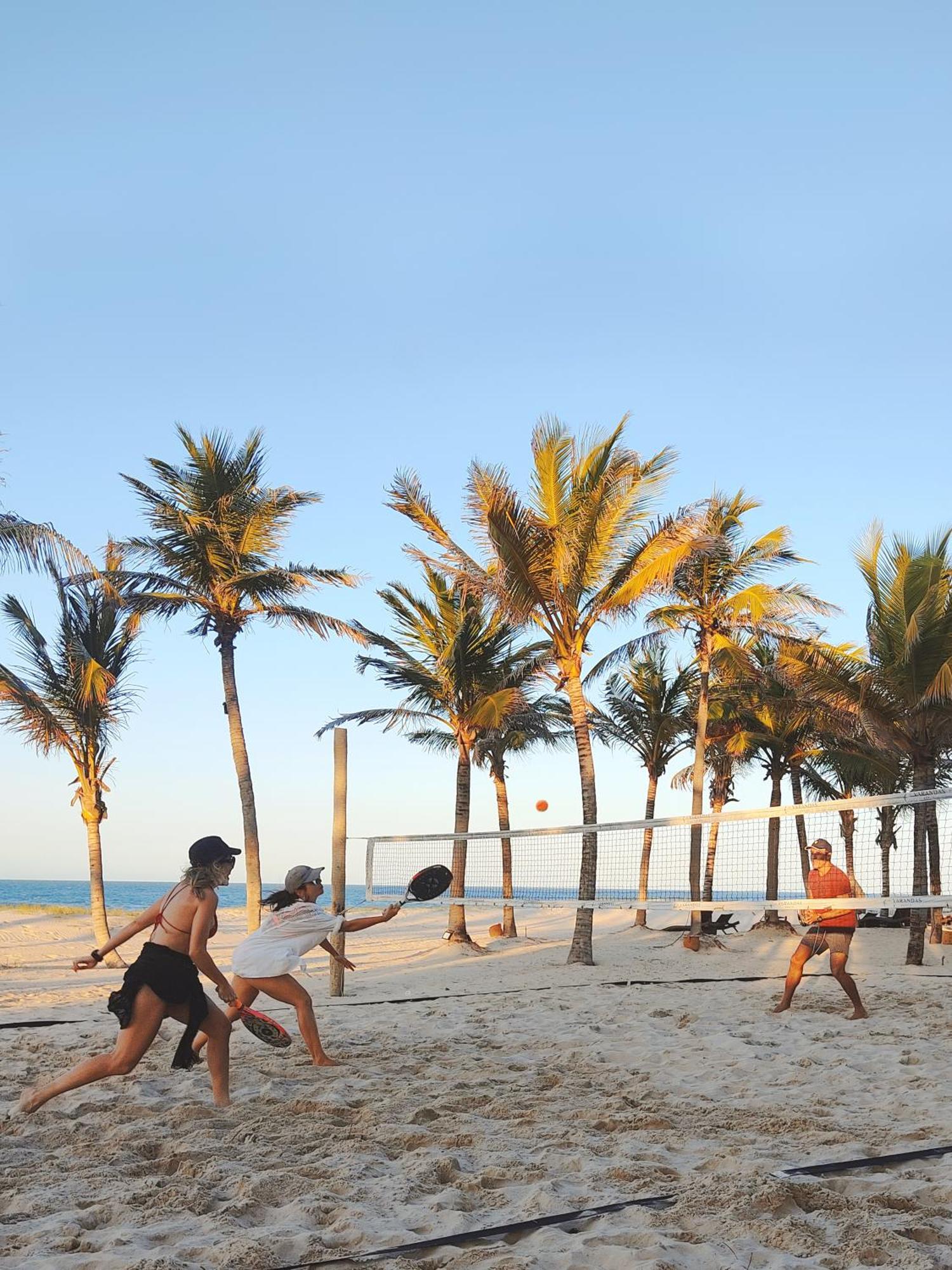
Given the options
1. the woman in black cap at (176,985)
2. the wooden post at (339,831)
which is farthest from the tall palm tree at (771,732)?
the woman in black cap at (176,985)

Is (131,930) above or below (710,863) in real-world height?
above

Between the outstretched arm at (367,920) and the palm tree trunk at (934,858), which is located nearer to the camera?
the outstretched arm at (367,920)

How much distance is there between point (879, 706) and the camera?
1609cm

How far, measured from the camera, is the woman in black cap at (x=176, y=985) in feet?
15.1

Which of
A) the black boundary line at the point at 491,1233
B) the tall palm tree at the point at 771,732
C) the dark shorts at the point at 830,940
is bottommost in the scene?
the black boundary line at the point at 491,1233

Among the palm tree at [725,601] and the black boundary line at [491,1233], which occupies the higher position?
the palm tree at [725,601]

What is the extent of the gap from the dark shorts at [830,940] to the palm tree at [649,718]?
1665cm

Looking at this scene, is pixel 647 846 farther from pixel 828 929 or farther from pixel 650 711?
pixel 828 929

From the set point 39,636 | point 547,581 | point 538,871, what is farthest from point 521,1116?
point 39,636

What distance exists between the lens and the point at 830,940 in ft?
27.2

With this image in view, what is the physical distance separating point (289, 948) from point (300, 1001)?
291 millimetres

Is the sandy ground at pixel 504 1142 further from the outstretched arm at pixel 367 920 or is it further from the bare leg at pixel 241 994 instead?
the outstretched arm at pixel 367 920

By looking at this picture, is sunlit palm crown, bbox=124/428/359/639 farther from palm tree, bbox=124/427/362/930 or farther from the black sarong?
the black sarong

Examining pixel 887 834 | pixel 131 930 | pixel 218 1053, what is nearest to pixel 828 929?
pixel 218 1053
